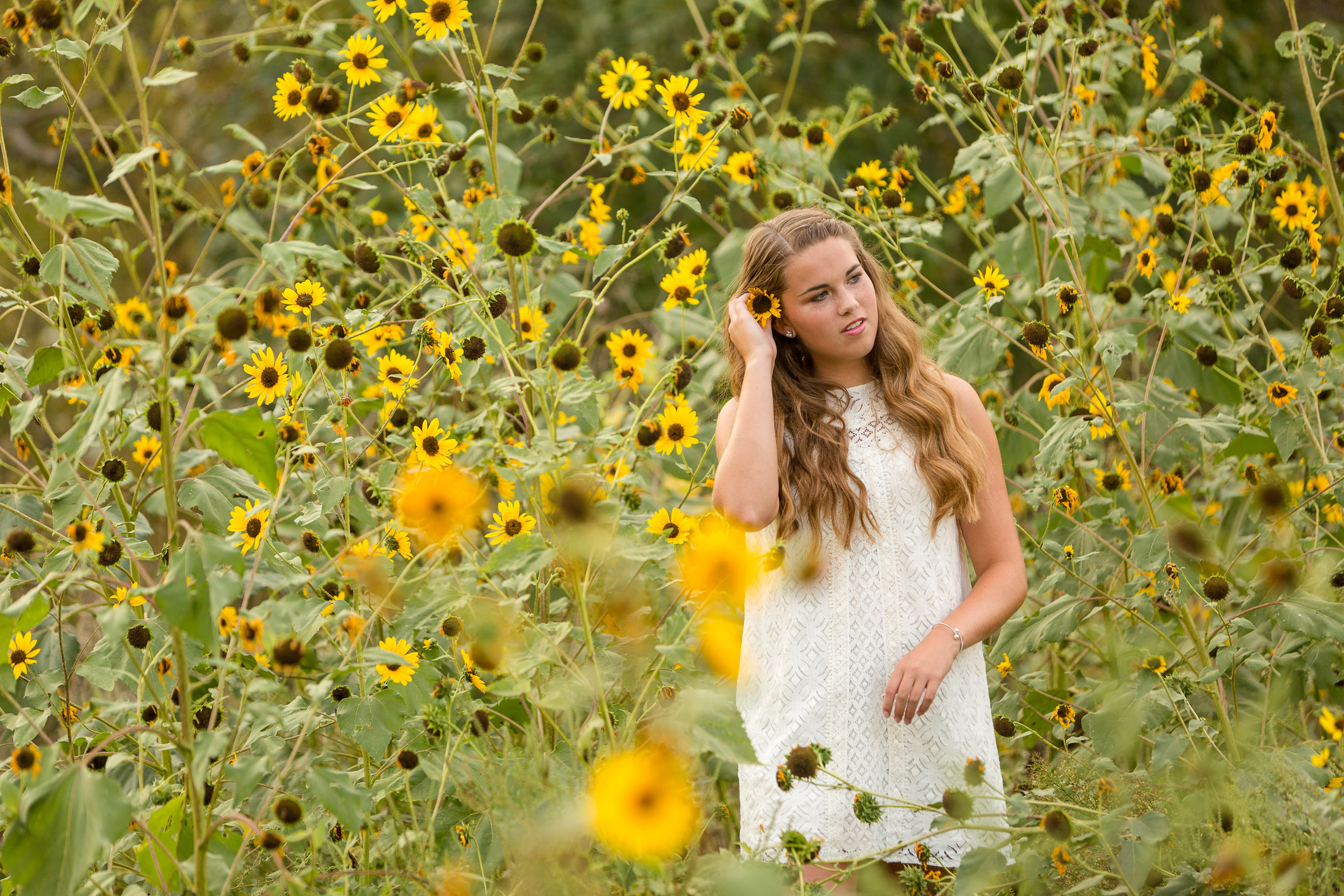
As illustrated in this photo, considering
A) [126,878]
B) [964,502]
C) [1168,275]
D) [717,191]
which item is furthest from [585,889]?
[717,191]

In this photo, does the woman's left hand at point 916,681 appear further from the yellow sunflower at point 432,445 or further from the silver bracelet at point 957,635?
the yellow sunflower at point 432,445

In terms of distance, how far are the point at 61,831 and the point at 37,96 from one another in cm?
108

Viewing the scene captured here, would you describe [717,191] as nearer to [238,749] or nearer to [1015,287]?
[1015,287]

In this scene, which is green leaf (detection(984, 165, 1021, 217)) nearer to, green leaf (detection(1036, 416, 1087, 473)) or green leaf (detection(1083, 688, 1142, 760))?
green leaf (detection(1036, 416, 1087, 473))

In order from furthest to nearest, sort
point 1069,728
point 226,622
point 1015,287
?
point 1015,287
point 1069,728
point 226,622

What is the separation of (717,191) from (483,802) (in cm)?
430

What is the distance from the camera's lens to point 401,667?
1700 millimetres

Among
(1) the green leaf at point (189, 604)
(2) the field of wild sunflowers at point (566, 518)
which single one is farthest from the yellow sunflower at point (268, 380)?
(1) the green leaf at point (189, 604)

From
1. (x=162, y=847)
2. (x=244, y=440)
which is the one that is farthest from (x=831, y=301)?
(x=162, y=847)

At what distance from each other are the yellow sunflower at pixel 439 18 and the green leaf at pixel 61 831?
4.29 ft

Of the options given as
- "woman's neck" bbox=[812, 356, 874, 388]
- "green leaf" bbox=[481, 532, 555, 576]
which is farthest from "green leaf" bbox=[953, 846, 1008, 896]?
"woman's neck" bbox=[812, 356, 874, 388]

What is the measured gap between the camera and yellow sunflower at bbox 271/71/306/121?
2.07 m

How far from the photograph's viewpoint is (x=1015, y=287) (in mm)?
2930

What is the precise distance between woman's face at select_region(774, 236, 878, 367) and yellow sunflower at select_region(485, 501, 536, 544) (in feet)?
2.03
